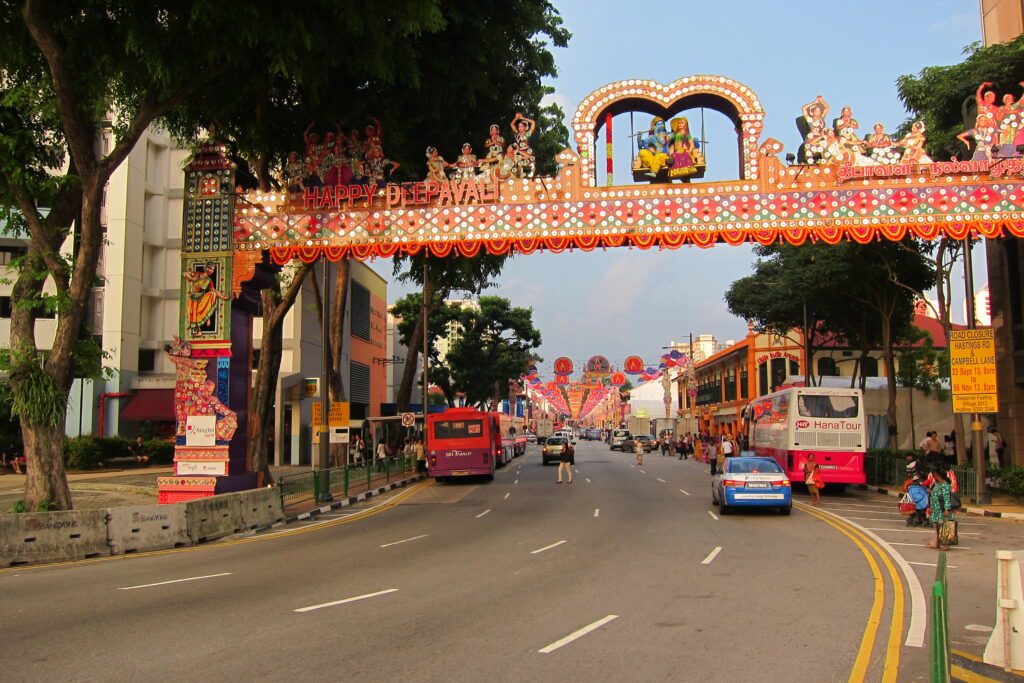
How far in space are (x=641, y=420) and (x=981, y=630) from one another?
257 feet

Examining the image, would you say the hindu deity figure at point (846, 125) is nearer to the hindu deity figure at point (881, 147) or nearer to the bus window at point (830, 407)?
the hindu deity figure at point (881, 147)

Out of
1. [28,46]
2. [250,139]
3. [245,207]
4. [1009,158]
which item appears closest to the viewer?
[28,46]

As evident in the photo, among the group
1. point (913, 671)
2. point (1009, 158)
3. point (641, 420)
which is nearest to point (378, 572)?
point (913, 671)

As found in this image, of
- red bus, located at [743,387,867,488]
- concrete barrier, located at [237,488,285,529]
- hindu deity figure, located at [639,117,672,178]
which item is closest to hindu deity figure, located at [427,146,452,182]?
hindu deity figure, located at [639,117,672,178]

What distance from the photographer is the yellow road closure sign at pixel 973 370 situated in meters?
20.0

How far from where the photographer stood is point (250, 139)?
1975 cm

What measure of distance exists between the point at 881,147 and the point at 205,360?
15314mm

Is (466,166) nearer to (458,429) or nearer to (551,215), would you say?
(551,215)

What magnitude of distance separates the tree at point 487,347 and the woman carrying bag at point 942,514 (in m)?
47.0

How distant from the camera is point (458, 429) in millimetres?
32250

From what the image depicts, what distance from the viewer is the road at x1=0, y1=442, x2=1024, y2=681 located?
22.0 ft

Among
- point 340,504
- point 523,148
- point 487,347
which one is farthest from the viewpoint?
point 487,347

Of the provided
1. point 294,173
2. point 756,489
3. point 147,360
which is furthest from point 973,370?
point 147,360

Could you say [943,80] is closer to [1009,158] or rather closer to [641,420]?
[1009,158]
